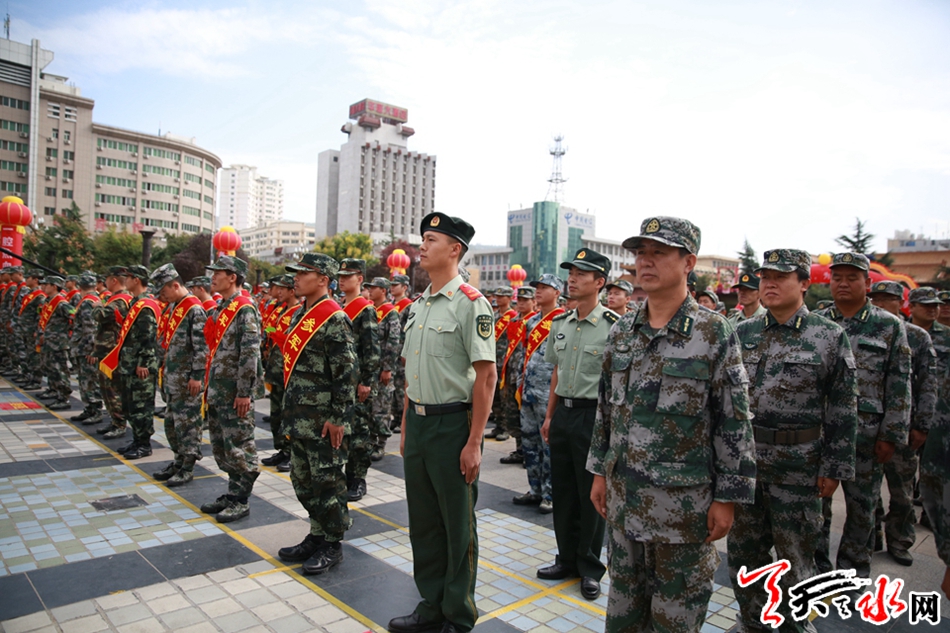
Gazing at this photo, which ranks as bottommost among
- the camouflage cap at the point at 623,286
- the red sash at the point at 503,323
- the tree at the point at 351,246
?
the red sash at the point at 503,323

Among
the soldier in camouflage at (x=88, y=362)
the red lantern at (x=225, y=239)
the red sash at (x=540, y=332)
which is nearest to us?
the red sash at (x=540, y=332)

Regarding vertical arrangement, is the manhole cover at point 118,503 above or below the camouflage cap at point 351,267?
below

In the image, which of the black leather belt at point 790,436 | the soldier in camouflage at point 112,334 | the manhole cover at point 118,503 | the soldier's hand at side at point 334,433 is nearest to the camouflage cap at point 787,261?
the black leather belt at point 790,436

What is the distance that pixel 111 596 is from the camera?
3.53 meters

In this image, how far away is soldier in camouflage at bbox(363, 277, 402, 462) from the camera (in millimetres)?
6980

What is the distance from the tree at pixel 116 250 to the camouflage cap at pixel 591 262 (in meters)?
34.5

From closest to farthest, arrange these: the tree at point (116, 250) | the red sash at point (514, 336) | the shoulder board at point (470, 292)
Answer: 1. the shoulder board at point (470, 292)
2. the red sash at point (514, 336)
3. the tree at point (116, 250)

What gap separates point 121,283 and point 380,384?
408 cm

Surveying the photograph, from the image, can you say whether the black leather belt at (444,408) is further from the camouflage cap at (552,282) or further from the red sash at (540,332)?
the camouflage cap at (552,282)

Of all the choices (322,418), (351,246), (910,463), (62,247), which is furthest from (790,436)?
(351,246)

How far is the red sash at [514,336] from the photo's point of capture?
8.39m

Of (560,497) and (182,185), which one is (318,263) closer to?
(560,497)

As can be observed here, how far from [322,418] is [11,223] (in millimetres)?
17547

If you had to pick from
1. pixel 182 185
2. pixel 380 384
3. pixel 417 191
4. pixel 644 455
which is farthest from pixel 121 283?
pixel 417 191
